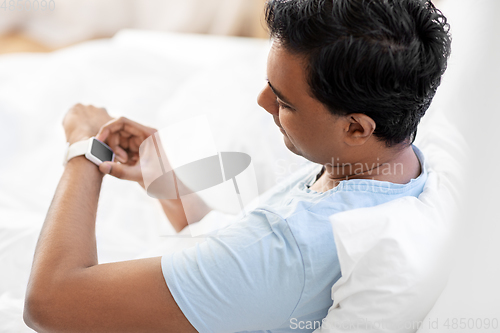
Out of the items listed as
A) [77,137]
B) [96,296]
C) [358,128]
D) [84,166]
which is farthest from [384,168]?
[77,137]

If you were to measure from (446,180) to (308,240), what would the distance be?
0.32m

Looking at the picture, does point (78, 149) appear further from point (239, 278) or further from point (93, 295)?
point (239, 278)

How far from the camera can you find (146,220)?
117 cm

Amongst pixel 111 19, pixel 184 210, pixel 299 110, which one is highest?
pixel 111 19

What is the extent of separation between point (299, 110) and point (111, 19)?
2.39 m

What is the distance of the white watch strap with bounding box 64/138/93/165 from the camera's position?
93 centimetres

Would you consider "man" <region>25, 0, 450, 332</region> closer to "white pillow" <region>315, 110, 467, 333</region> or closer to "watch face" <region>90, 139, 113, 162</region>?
"white pillow" <region>315, 110, 467, 333</region>

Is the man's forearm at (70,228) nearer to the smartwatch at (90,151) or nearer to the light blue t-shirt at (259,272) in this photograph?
the smartwatch at (90,151)

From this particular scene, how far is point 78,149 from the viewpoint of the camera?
3.07ft

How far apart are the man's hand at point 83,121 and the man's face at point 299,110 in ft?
1.84

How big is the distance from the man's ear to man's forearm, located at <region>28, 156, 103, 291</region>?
48cm

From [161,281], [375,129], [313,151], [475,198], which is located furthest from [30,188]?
[475,198]

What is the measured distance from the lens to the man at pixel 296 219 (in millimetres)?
593

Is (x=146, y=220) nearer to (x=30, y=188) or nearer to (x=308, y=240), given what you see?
(x=30, y=188)
